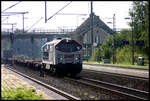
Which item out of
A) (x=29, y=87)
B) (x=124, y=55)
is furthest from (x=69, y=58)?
(x=124, y=55)

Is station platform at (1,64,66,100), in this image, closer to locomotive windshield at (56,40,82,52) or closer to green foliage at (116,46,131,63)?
locomotive windshield at (56,40,82,52)

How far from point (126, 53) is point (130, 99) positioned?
43348mm

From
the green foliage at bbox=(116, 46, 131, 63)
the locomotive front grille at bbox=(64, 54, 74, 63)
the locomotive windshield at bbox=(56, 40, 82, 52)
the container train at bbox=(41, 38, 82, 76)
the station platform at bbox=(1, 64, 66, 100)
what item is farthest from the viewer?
the green foliage at bbox=(116, 46, 131, 63)

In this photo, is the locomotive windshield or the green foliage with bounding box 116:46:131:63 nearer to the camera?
the locomotive windshield

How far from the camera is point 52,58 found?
83.9ft

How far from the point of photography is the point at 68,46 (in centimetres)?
2525

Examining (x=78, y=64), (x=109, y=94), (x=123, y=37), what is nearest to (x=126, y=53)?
(x=123, y=37)

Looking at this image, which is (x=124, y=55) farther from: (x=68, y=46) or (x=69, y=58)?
(x=69, y=58)

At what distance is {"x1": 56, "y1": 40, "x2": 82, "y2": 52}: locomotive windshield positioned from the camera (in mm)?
→ 24969

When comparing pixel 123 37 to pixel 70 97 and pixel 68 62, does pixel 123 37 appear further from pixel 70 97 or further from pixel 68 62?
pixel 70 97

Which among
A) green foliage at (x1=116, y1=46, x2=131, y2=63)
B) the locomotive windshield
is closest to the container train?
the locomotive windshield

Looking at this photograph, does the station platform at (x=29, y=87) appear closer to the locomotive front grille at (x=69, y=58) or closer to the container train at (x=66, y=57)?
the container train at (x=66, y=57)

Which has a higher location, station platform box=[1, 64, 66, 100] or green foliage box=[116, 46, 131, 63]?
green foliage box=[116, 46, 131, 63]

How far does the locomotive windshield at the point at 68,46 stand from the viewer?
24969 mm
